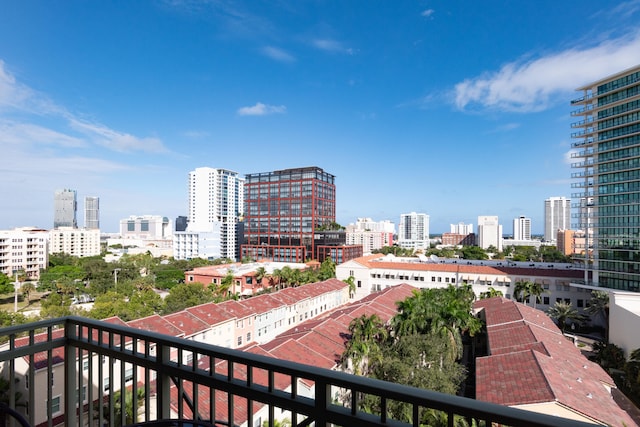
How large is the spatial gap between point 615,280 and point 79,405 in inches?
1130

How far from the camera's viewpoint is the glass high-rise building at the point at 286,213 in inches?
1861

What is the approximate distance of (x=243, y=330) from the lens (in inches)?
654

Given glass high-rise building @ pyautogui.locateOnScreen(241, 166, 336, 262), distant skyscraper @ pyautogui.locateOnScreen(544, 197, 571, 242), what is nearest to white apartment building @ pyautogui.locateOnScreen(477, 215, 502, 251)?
distant skyscraper @ pyautogui.locateOnScreen(544, 197, 571, 242)

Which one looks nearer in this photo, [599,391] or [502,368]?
[599,391]

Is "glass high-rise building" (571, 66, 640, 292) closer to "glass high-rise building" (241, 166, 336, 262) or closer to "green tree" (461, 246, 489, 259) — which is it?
"glass high-rise building" (241, 166, 336, 262)

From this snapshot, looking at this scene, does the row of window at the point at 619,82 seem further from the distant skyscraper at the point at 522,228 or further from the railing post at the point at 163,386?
the distant skyscraper at the point at 522,228

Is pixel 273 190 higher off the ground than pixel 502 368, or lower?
higher

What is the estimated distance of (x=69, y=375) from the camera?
7.80ft

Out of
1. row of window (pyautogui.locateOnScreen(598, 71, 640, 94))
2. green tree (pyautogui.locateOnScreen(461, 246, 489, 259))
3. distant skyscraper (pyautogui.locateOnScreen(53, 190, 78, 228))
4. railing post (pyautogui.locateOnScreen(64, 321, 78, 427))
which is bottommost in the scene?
green tree (pyautogui.locateOnScreen(461, 246, 489, 259))

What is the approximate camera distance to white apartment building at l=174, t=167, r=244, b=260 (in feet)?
203

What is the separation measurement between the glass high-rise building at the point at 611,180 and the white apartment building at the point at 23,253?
56.0 meters

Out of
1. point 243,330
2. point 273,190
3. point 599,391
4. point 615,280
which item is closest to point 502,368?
point 599,391

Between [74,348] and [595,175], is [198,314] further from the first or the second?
[595,175]

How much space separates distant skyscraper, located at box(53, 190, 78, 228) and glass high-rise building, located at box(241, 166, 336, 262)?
4541 inches
